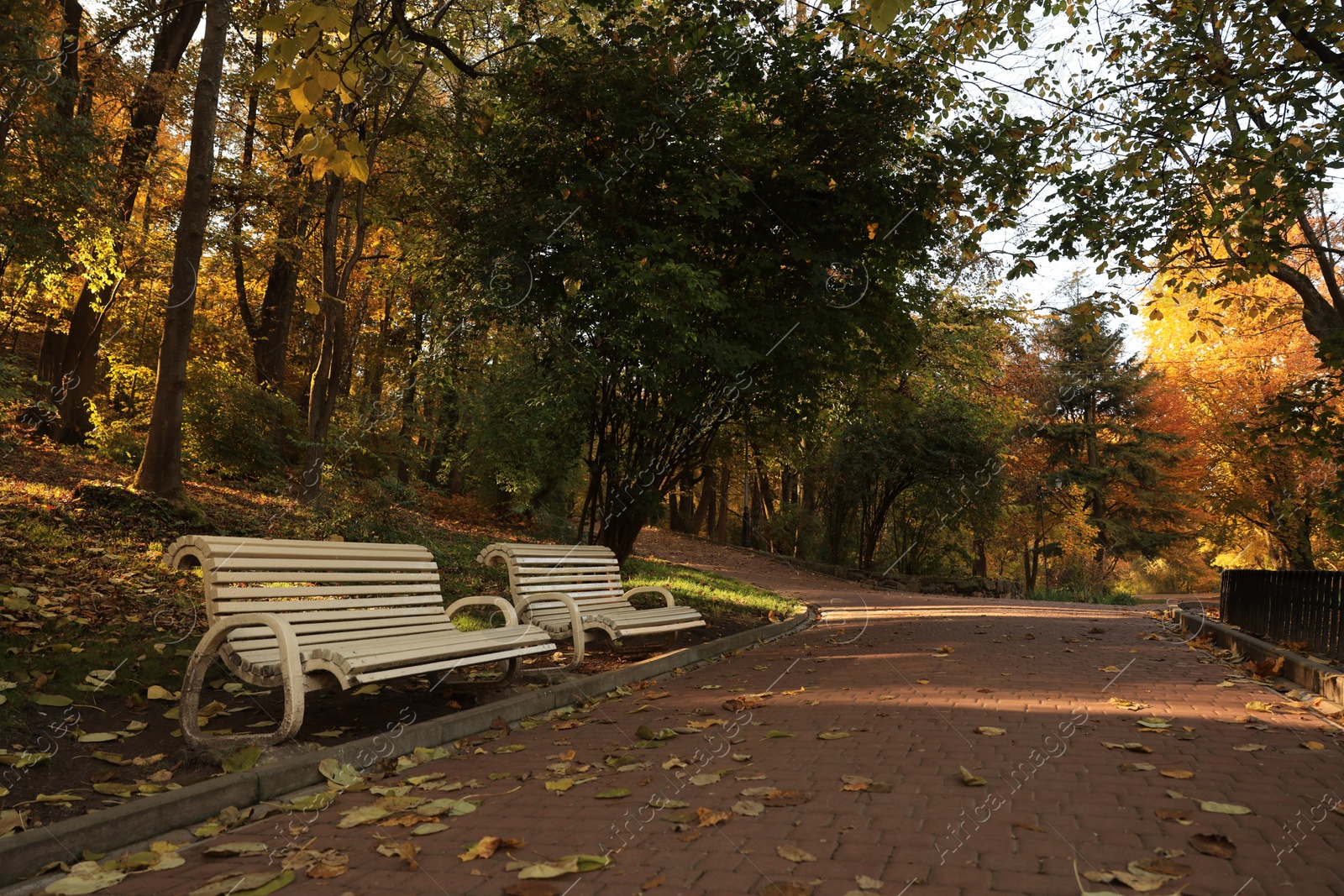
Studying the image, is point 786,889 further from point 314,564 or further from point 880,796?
point 314,564

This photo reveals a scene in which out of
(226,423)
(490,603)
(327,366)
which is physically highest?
(327,366)

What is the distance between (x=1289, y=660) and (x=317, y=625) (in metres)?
7.91

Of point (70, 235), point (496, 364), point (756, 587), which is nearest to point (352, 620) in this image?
point (70, 235)

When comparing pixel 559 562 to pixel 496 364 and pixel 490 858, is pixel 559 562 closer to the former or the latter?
pixel 490 858

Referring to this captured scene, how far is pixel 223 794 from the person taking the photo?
3912 millimetres

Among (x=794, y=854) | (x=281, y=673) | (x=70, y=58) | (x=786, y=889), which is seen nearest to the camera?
Result: (x=786, y=889)

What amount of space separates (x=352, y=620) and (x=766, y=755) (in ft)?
8.80

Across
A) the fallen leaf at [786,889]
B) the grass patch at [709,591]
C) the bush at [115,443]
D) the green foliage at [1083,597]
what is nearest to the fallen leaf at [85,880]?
the fallen leaf at [786,889]

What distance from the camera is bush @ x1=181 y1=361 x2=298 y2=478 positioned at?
1647 cm

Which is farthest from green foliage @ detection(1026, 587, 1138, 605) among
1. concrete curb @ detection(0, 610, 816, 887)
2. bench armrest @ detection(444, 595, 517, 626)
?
concrete curb @ detection(0, 610, 816, 887)

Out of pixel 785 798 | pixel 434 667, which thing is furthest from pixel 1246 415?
pixel 434 667

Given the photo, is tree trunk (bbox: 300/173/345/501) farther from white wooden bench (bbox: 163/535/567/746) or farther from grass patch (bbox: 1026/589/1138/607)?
grass patch (bbox: 1026/589/1138/607)

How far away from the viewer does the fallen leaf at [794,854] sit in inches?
127

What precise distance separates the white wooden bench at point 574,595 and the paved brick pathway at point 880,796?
2.17ft
